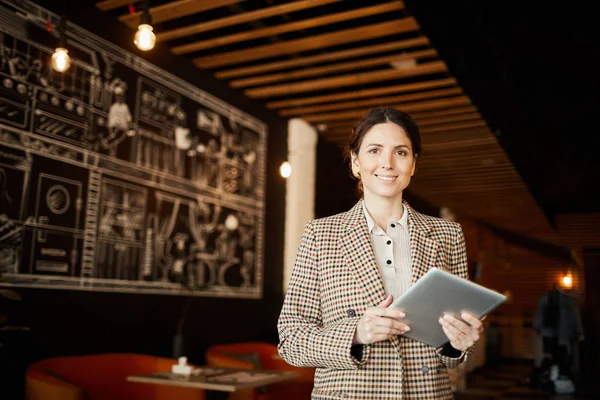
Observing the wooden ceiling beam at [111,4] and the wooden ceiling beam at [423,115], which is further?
the wooden ceiling beam at [423,115]

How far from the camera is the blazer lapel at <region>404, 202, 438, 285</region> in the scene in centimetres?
173

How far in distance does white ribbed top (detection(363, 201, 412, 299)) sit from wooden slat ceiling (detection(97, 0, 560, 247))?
11.5 feet

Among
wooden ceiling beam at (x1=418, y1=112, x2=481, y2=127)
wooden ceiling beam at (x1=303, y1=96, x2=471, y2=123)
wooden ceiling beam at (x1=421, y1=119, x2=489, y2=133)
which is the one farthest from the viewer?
wooden ceiling beam at (x1=421, y1=119, x2=489, y2=133)

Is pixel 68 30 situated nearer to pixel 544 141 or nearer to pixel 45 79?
pixel 45 79

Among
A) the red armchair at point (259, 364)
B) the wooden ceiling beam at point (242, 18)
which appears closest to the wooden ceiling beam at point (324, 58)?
the wooden ceiling beam at point (242, 18)

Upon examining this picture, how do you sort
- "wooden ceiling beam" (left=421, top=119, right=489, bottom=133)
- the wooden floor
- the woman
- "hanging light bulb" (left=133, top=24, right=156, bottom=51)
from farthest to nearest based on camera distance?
the wooden floor < "wooden ceiling beam" (left=421, top=119, right=489, bottom=133) < "hanging light bulb" (left=133, top=24, right=156, bottom=51) < the woman

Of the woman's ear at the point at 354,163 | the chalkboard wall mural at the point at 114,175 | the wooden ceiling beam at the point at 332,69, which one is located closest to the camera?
the woman's ear at the point at 354,163

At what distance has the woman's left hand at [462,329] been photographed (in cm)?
160

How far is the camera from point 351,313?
1.67 metres

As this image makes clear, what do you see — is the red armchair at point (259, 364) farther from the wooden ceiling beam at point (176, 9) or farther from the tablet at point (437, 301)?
the tablet at point (437, 301)

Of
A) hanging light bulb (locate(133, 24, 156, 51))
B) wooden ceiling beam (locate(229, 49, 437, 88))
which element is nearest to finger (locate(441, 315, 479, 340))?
hanging light bulb (locate(133, 24, 156, 51))

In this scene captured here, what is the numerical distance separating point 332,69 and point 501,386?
656 centimetres

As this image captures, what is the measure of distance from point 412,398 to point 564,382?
29.7 ft

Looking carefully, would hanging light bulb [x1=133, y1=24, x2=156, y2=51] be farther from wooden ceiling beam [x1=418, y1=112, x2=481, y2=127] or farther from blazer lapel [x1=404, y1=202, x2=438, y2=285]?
wooden ceiling beam [x1=418, y1=112, x2=481, y2=127]
